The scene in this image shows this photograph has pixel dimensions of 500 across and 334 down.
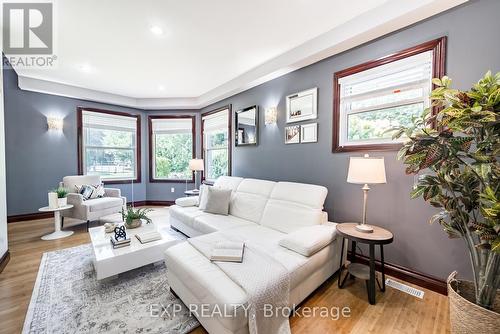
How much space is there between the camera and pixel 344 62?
2.51 metres

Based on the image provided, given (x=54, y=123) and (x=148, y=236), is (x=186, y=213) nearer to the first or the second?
(x=148, y=236)

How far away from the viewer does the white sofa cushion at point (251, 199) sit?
2.83 m

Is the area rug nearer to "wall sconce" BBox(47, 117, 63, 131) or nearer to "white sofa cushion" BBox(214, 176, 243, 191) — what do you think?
"white sofa cushion" BBox(214, 176, 243, 191)

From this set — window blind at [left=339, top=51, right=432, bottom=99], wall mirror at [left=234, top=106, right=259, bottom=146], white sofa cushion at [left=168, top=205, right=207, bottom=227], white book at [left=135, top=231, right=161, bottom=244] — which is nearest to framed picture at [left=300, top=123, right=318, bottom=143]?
window blind at [left=339, top=51, right=432, bottom=99]

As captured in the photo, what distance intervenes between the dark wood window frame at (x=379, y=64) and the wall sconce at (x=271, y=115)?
0.98 metres

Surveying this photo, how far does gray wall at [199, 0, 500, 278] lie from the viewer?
5.66 ft

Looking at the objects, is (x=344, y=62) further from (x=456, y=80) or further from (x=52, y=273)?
(x=52, y=273)

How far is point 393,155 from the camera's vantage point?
7.09 ft

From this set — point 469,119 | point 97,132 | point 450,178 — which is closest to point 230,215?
point 450,178

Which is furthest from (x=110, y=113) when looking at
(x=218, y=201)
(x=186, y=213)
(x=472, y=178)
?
(x=472, y=178)

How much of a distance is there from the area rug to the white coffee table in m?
0.18

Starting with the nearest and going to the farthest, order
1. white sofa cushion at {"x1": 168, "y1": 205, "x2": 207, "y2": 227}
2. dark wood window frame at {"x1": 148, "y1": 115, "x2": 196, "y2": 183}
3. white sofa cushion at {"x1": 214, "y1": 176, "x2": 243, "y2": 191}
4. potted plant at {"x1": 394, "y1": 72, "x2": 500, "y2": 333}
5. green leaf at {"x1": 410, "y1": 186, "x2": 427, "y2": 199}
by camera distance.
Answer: potted plant at {"x1": 394, "y1": 72, "x2": 500, "y2": 333} < green leaf at {"x1": 410, "y1": 186, "x2": 427, "y2": 199} < white sofa cushion at {"x1": 168, "y1": 205, "x2": 207, "y2": 227} < white sofa cushion at {"x1": 214, "y1": 176, "x2": 243, "y2": 191} < dark wood window frame at {"x1": 148, "y1": 115, "x2": 196, "y2": 183}

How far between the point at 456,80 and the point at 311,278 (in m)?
2.16

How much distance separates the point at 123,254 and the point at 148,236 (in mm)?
345
